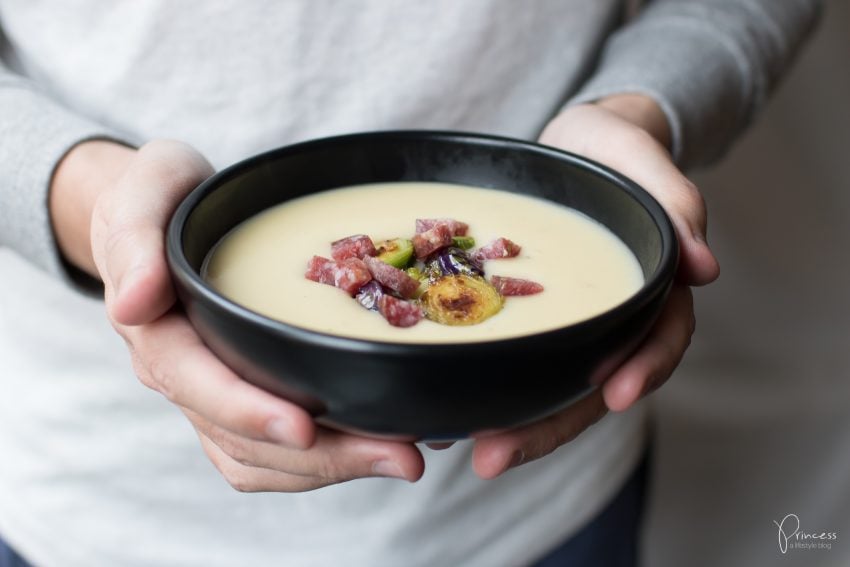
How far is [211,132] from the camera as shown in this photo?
3.47 feet

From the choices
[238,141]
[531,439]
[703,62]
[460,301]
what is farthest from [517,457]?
[703,62]

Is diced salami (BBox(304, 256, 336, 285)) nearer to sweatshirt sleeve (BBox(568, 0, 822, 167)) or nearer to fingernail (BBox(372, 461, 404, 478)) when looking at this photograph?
fingernail (BBox(372, 461, 404, 478))

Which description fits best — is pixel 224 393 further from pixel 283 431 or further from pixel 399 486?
pixel 399 486

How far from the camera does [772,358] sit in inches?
82.7

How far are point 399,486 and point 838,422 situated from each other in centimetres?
139

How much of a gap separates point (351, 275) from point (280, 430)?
17 centimetres

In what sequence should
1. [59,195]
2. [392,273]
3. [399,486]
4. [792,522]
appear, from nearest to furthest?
1. [392,273]
2. [59,195]
3. [399,486]
4. [792,522]

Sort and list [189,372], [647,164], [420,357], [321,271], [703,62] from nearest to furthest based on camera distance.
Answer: [420,357] → [189,372] → [321,271] → [647,164] → [703,62]

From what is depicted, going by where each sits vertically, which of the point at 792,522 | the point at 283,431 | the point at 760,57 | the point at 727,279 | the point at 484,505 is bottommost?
the point at 792,522

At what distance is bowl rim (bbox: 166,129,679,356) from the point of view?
61cm

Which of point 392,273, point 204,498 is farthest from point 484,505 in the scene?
point 392,273

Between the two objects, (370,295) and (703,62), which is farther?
(703,62)

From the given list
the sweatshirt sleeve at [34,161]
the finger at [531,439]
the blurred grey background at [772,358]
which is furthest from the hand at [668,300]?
the blurred grey background at [772,358]

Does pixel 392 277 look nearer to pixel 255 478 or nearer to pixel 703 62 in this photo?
pixel 255 478
